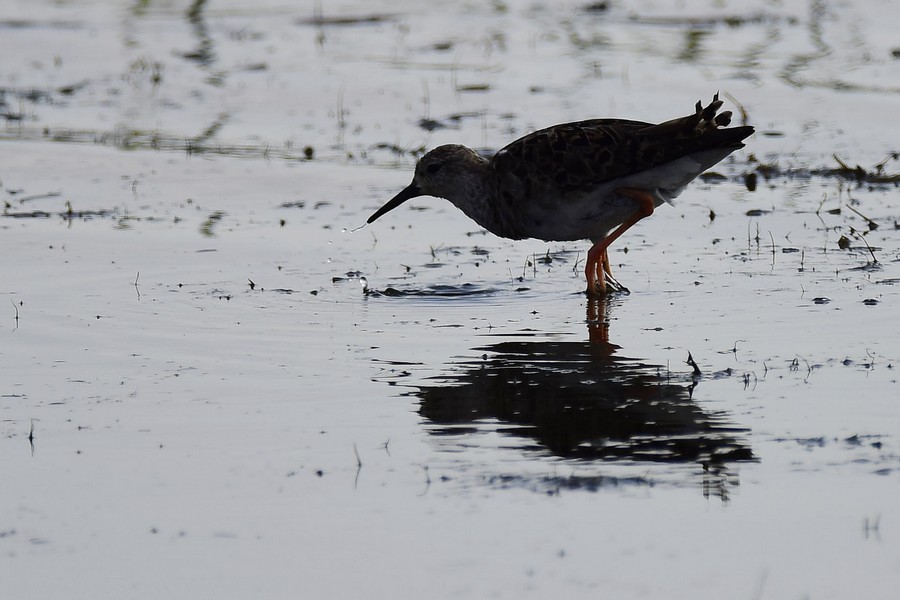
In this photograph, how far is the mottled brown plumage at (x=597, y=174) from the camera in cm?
956

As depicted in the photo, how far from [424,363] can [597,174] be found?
2.45 meters

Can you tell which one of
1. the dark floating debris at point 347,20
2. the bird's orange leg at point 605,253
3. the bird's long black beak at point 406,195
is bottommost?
the bird's orange leg at point 605,253

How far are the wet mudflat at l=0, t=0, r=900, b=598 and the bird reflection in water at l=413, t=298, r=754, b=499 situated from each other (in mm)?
24

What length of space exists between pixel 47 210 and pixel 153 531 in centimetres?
754


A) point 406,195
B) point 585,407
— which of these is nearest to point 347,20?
point 406,195

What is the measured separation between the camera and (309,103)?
1775cm

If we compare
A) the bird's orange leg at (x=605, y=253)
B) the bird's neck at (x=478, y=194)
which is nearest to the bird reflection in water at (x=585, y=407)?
the bird's orange leg at (x=605, y=253)

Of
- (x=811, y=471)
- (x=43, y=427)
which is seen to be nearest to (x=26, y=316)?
(x=43, y=427)

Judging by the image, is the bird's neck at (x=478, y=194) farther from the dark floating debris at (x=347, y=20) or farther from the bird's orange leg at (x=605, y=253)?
the dark floating debris at (x=347, y=20)

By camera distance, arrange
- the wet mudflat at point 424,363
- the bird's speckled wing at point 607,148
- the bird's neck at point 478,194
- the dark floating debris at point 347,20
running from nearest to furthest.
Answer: the wet mudflat at point 424,363, the bird's speckled wing at point 607,148, the bird's neck at point 478,194, the dark floating debris at point 347,20

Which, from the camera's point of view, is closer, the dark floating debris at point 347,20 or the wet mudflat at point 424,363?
the wet mudflat at point 424,363

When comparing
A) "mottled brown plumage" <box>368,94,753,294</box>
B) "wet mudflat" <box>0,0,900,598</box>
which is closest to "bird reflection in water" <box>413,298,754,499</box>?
"wet mudflat" <box>0,0,900,598</box>

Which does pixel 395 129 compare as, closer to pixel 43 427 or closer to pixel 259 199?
pixel 259 199

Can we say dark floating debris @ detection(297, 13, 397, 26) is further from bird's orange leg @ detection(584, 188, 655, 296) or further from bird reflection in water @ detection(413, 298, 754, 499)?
bird reflection in water @ detection(413, 298, 754, 499)
